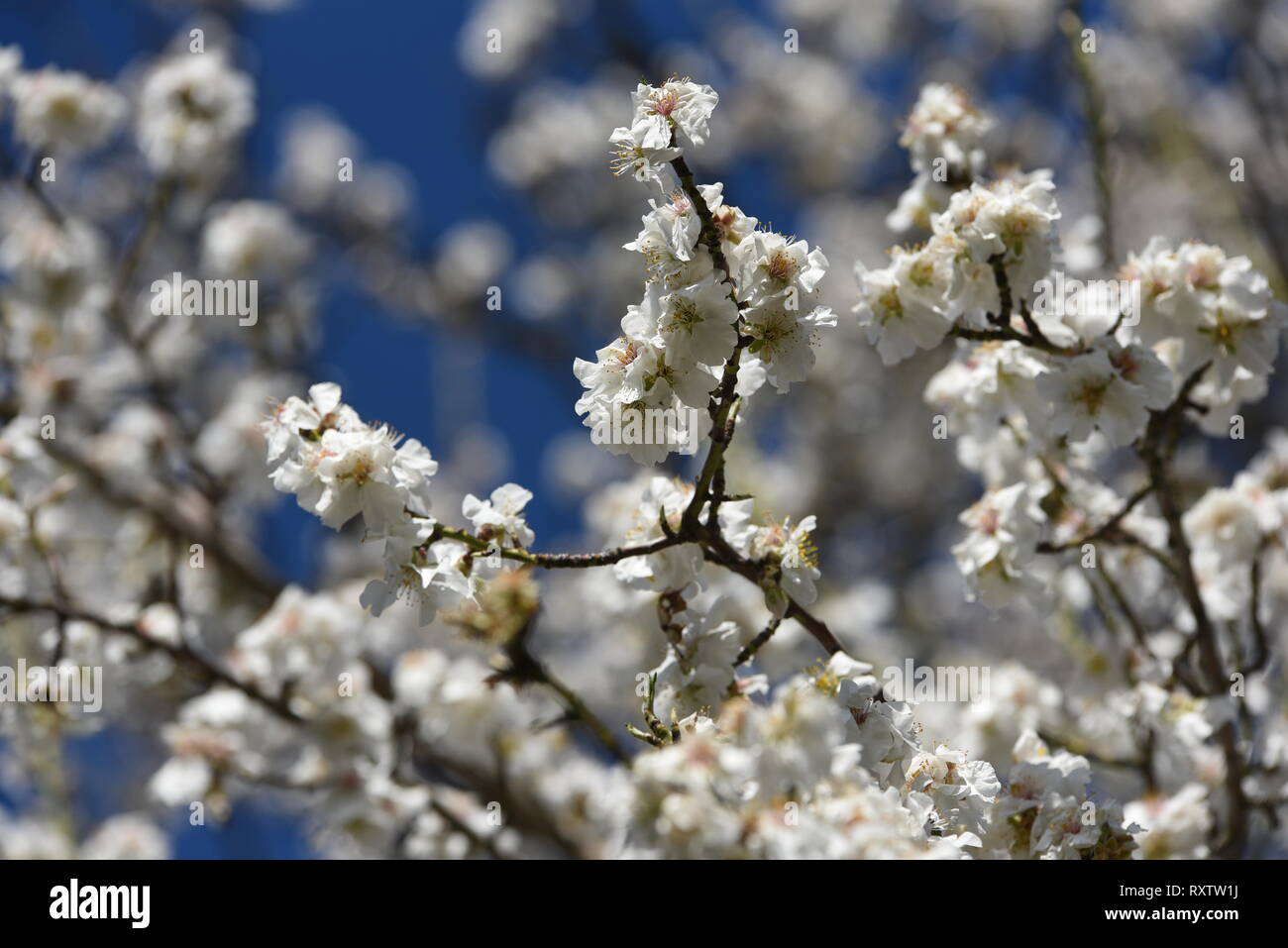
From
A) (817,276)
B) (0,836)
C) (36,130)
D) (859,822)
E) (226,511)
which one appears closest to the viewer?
(859,822)

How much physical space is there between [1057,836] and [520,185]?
842cm

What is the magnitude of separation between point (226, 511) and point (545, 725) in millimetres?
3406

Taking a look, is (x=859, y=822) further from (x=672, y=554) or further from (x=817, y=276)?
(x=817, y=276)

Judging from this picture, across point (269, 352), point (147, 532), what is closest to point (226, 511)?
point (147, 532)

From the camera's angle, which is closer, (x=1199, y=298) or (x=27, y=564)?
(x=1199, y=298)

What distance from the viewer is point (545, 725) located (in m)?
2.43

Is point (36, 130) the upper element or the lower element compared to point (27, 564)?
upper

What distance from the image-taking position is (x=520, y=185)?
32.3 feet

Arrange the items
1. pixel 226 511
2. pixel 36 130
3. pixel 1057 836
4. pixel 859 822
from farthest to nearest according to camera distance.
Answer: pixel 226 511 < pixel 36 130 < pixel 1057 836 < pixel 859 822

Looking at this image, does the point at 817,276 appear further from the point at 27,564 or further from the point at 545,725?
the point at 27,564
